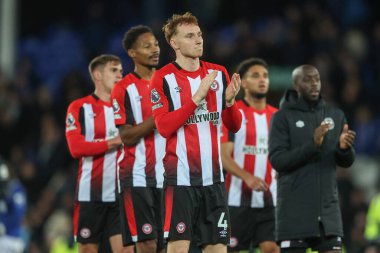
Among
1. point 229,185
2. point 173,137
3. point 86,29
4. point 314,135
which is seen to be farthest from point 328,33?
point 173,137

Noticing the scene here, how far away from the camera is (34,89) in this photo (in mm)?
20641

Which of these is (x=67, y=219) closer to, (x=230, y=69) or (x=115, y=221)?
(x=230, y=69)

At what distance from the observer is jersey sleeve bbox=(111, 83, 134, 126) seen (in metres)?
10.6

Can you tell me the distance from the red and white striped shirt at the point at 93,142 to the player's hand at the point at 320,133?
2.25 m

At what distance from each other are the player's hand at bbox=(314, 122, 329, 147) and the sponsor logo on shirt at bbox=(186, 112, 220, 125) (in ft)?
3.99

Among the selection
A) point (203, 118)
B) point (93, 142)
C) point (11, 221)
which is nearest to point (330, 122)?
point (203, 118)

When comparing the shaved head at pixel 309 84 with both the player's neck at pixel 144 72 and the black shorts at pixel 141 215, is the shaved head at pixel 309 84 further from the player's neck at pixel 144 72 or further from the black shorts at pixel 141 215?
the black shorts at pixel 141 215

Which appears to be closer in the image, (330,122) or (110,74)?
(330,122)

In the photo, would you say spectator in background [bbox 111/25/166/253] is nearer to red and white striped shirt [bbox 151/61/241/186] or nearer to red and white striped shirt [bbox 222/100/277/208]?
red and white striped shirt [bbox 151/61/241/186]

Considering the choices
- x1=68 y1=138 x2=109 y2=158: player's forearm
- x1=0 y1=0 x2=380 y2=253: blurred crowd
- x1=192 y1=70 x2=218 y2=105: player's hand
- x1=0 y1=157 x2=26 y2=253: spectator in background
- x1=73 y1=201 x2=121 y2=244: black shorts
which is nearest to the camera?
x1=192 y1=70 x2=218 y2=105: player's hand

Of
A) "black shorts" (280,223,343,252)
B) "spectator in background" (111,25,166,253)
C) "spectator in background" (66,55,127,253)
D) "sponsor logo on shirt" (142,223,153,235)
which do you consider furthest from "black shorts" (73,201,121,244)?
"black shorts" (280,223,343,252)

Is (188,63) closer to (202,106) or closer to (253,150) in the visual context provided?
(202,106)

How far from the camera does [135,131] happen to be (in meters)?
10.4

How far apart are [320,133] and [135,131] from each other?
66.4 inches
